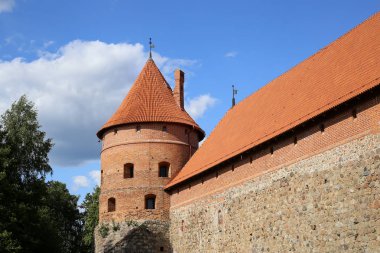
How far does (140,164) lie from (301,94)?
31.1ft

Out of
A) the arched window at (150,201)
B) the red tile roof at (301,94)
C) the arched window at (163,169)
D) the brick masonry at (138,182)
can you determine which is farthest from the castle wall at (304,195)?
the arched window at (163,169)

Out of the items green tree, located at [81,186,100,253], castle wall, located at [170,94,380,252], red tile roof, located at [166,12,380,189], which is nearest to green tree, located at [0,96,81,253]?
red tile roof, located at [166,12,380,189]

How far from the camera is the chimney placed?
27.2m

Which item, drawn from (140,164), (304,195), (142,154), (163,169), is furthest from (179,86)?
(304,195)

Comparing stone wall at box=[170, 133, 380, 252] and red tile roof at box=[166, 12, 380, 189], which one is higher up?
red tile roof at box=[166, 12, 380, 189]

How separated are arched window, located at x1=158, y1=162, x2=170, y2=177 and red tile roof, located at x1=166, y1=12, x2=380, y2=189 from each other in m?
0.95

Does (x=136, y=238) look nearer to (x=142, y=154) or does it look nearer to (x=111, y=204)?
(x=111, y=204)

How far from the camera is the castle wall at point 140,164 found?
24.0m

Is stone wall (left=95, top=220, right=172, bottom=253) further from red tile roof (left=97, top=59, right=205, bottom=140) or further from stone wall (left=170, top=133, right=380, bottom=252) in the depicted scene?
red tile roof (left=97, top=59, right=205, bottom=140)

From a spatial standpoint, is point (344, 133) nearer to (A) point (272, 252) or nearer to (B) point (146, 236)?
(A) point (272, 252)

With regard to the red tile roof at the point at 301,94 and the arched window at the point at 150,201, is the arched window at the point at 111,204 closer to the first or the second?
the arched window at the point at 150,201

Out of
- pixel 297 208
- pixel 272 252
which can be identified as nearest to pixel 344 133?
pixel 297 208

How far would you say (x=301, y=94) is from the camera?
17688 millimetres

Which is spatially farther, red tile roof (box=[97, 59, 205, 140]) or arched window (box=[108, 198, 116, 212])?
red tile roof (box=[97, 59, 205, 140])
